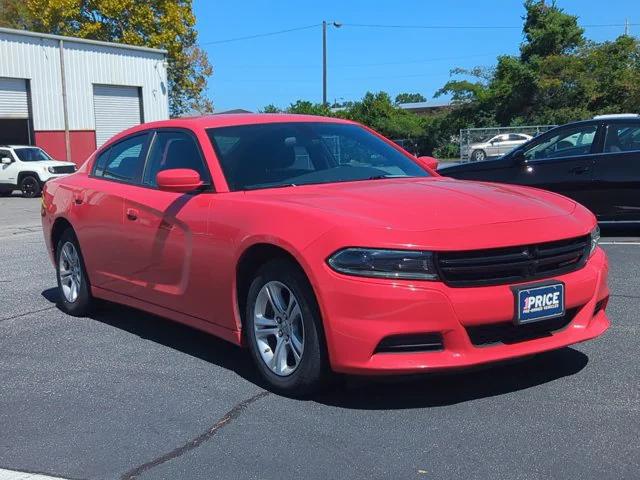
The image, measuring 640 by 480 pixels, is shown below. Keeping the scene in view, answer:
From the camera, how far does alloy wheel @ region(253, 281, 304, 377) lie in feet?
13.8

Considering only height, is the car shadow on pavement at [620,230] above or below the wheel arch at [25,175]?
below

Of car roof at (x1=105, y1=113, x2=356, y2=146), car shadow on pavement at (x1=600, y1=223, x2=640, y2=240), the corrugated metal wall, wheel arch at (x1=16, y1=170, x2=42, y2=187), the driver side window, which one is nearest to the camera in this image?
car roof at (x1=105, y1=113, x2=356, y2=146)

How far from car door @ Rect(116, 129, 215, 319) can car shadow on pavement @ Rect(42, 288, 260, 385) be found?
40 cm

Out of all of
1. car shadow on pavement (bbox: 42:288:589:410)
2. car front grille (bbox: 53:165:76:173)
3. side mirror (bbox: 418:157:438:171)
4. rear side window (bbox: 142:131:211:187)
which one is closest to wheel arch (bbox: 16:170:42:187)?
car front grille (bbox: 53:165:76:173)

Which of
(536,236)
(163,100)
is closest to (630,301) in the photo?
(536,236)

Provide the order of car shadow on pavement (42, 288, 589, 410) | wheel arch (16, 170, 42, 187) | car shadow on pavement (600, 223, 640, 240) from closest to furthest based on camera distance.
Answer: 1. car shadow on pavement (42, 288, 589, 410)
2. car shadow on pavement (600, 223, 640, 240)
3. wheel arch (16, 170, 42, 187)

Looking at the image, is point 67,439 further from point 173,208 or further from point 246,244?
point 173,208

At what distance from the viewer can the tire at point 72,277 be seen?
6.32m

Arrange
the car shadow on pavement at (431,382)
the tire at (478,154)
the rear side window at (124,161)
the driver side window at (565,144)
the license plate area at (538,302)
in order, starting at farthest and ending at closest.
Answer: the tire at (478,154)
the driver side window at (565,144)
the rear side window at (124,161)
the car shadow on pavement at (431,382)
the license plate area at (538,302)

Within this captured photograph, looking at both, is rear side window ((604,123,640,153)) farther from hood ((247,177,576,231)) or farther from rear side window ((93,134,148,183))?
rear side window ((93,134,148,183))

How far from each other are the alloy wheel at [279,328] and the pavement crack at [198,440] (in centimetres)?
23

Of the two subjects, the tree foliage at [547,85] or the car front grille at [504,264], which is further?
the tree foliage at [547,85]

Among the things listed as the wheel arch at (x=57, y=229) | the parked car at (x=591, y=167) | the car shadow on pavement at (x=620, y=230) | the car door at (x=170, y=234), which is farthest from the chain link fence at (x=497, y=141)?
the car door at (x=170, y=234)

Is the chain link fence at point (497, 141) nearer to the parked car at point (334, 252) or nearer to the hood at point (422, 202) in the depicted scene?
the parked car at point (334, 252)
